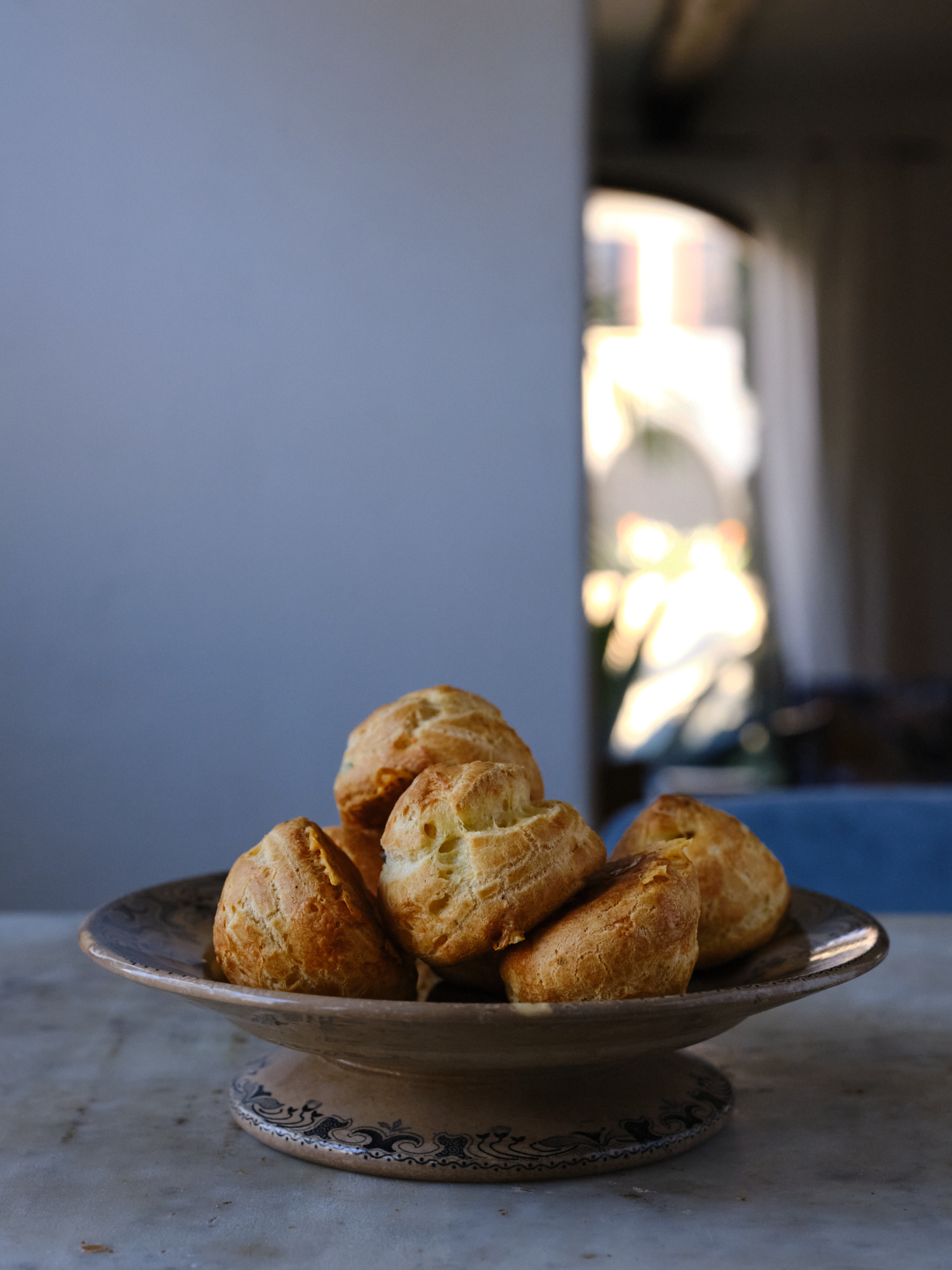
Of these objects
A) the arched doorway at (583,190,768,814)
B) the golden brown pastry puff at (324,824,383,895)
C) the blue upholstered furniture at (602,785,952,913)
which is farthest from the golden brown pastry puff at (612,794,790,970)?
the arched doorway at (583,190,768,814)

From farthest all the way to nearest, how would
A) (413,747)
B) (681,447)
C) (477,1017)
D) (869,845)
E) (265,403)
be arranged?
(681,447) → (265,403) → (869,845) → (413,747) → (477,1017)

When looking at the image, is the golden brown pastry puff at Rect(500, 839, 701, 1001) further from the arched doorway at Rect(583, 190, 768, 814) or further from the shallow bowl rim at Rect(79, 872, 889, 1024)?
the arched doorway at Rect(583, 190, 768, 814)

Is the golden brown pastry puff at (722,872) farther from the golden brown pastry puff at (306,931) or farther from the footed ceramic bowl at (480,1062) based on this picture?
the golden brown pastry puff at (306,931)

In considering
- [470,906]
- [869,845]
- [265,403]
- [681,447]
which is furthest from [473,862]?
[681,447]

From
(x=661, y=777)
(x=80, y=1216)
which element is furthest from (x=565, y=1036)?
(x=661, y=777)

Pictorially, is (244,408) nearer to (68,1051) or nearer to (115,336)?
(115,336)

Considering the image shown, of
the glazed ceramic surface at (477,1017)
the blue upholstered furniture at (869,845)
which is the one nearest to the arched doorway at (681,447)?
the blue upholstered furniture at (869,845)

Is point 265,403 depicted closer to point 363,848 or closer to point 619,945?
point 363,848
